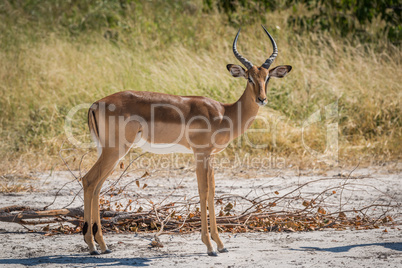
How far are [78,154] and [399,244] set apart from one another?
526 centimetres

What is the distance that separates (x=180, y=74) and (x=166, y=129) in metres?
6.14

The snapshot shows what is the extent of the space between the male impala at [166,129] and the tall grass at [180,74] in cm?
359

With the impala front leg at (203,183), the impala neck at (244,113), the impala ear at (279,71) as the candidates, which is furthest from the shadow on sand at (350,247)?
the impala ear at (279,71)

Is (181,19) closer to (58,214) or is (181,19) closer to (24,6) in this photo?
(24,6)

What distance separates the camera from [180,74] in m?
11.1

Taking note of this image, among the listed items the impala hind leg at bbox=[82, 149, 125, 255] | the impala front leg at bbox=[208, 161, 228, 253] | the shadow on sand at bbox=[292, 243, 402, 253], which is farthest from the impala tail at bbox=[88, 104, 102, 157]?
the shadow on sand at bbox=[292, 243, 402, 253]

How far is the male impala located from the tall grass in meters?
3.59

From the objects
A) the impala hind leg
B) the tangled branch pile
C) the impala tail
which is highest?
the impala tail

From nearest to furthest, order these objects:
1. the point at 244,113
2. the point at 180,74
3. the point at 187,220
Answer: the point at 244,113, the point at 187,220, the point at 180,74

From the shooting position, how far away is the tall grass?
368 inches

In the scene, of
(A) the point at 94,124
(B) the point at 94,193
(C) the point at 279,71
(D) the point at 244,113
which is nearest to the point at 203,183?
(D) the point at 244,113

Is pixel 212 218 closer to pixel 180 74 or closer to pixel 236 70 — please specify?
pixel 236 70

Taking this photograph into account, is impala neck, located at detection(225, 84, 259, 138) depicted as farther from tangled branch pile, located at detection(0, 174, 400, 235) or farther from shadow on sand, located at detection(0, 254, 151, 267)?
shadow on sand, located at detection(0, 254, 151, 267)

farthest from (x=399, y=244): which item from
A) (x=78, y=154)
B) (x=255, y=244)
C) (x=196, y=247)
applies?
(x=78, y=154)
